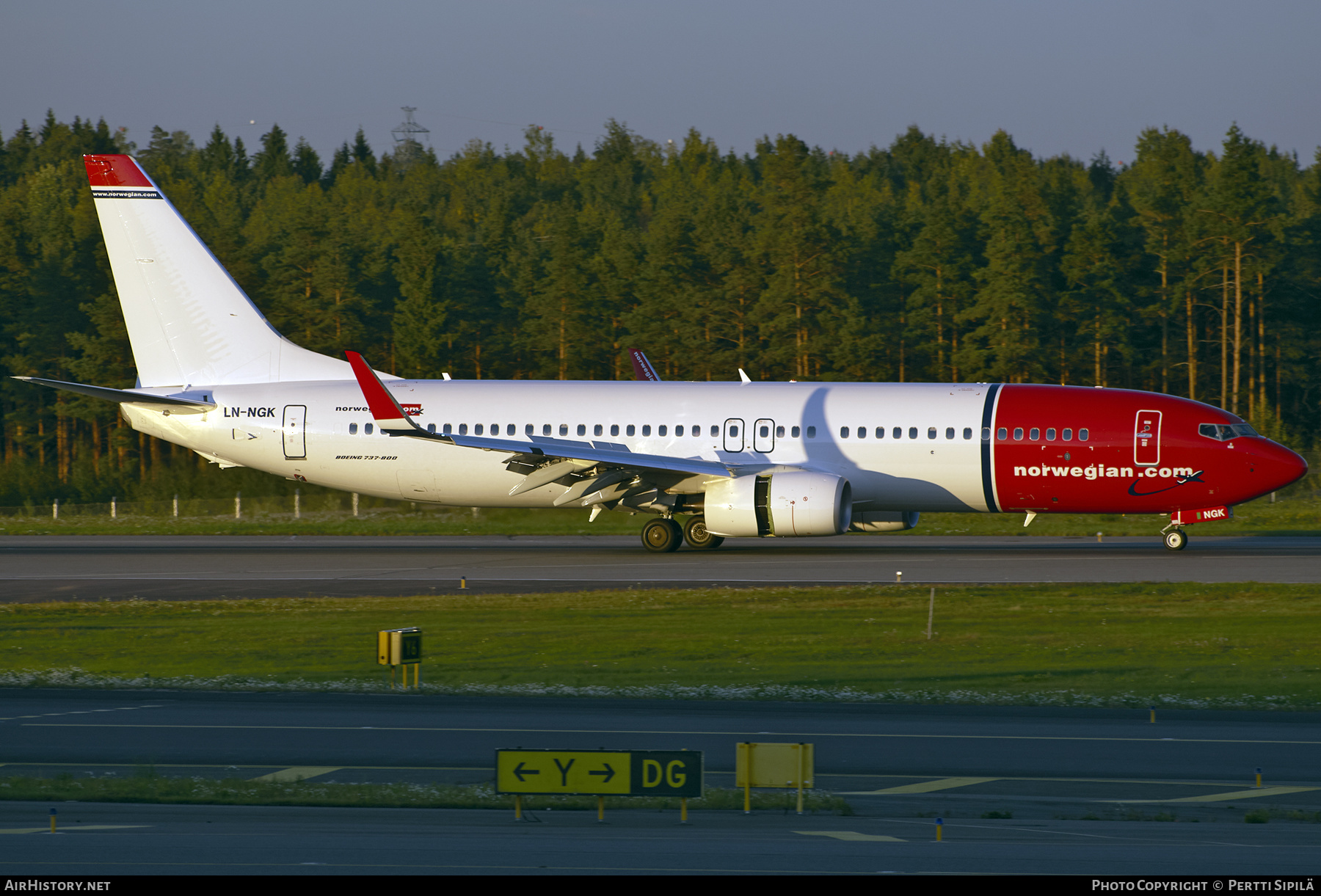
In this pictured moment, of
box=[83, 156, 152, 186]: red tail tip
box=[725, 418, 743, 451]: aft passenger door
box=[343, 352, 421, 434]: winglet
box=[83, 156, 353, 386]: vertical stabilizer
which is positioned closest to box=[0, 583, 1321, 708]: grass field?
box=[343, 352, 421, 434]: winglet

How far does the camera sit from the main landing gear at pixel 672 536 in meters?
31.9

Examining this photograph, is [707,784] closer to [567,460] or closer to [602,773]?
[602,773]

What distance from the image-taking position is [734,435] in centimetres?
3103

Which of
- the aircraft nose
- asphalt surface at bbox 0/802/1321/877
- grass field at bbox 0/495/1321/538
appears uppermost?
the aircraft nose

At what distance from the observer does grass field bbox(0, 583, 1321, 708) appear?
16.5 meters

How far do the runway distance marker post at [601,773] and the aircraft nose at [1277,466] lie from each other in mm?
23388

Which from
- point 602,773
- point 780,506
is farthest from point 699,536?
point 602,773

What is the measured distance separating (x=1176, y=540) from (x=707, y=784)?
73.5ft

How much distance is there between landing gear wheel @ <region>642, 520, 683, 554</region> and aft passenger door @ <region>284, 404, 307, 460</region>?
8.20 metres

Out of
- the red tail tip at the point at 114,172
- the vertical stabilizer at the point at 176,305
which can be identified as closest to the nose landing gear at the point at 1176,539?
the vertical stabilizer at the point at 176,305

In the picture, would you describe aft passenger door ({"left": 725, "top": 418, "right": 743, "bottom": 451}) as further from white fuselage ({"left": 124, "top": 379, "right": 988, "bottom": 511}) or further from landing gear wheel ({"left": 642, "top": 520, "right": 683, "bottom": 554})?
landing gear wheel ({"left": 642, "top": 520, "right": 683, "bottom": 554})

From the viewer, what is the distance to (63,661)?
18.2 m

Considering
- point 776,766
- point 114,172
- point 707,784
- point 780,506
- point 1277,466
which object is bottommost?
point 707,784

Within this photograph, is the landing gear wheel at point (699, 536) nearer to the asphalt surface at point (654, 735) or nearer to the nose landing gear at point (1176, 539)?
the nose landing gear at point (1176, 539)
